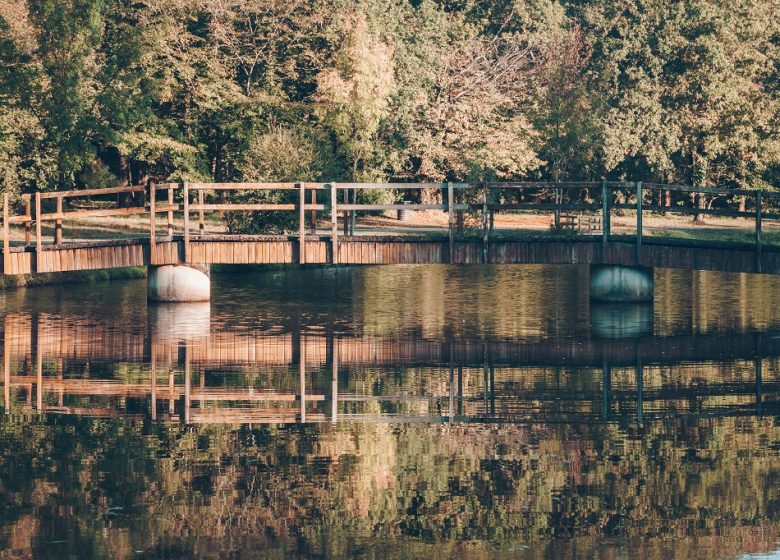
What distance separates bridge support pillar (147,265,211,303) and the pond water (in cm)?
81

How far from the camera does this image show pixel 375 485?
676 inches

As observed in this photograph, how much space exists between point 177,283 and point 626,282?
10305 mm

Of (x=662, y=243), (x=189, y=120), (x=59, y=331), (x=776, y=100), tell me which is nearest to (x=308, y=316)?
(x=59, y=331)

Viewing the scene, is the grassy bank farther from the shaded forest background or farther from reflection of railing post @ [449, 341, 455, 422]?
reflection of railing post @ [449, 341, 455, 422]

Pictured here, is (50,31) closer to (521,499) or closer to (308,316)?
(308,316)

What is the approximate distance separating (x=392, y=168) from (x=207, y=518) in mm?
52228

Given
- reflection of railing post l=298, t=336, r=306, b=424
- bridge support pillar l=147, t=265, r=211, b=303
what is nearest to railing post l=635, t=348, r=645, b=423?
reflection of railing post l=298, t=336, r=306, b=424

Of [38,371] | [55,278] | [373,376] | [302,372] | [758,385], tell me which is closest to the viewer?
[758,385]

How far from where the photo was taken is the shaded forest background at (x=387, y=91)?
165ft

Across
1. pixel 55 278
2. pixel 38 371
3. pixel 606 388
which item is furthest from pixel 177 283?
pixel 606 388

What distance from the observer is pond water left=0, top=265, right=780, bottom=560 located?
15148 millimetres

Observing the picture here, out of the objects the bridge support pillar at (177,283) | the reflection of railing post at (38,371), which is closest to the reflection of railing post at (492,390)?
the reflection of railing post at (38,371)

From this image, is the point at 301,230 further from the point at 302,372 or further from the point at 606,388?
the point at 606,388

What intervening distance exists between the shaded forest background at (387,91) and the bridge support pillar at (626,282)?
581 inches
